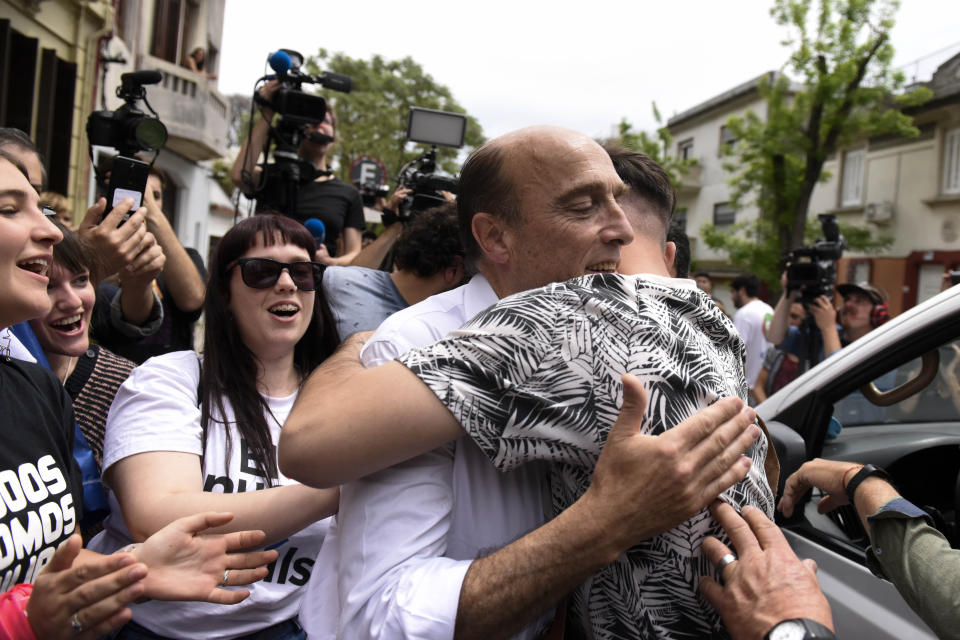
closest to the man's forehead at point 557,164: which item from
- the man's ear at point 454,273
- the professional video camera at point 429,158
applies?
the man's ear at point 454,273

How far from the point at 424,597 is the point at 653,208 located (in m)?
1.04

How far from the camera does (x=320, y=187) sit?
456 centimetres

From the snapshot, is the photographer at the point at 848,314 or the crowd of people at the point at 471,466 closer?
the crowd of people at the point at 471,466

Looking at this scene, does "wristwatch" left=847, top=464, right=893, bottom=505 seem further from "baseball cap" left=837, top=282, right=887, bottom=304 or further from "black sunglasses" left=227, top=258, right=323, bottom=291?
"baseball cap" left=837, top=282, right=887, bottom=304

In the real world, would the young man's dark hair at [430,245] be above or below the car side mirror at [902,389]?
above

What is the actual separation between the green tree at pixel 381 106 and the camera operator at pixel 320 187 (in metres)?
17.1

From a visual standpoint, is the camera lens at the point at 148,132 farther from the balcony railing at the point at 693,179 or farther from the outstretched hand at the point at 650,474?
the balcony railing at the point at 693,179

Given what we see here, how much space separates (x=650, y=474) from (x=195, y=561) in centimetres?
97

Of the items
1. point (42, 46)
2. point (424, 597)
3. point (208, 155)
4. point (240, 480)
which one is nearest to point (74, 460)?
point (240, 480)

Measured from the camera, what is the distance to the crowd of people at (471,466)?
126 centimetres

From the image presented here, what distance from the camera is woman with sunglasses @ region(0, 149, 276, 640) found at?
1448 millimetres

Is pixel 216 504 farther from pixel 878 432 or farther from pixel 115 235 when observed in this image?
pixel 878 432

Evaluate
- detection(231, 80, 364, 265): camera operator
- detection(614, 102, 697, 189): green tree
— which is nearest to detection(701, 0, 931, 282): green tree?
detection(614, 102, 697, 189): green tree

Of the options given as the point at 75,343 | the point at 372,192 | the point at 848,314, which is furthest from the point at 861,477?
the point at 372,192
